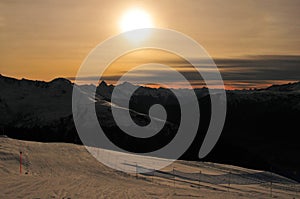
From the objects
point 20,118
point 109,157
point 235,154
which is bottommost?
point 109,157

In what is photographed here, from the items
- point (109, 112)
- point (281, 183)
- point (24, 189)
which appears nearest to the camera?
point (24, 189)

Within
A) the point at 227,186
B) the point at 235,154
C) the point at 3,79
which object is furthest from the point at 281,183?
the point at 3,79

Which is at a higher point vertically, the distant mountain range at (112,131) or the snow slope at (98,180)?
the distant mountain range at (112,131)

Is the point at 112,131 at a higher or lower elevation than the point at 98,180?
higher

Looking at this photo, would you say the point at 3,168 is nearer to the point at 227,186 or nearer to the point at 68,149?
the point at 68,149

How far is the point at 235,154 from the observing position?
103062 mm

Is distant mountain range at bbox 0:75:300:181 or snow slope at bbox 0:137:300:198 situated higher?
distant mountain range at bbox 0:75:300:181

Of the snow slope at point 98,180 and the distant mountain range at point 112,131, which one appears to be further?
the distant mountain range at point 112,131

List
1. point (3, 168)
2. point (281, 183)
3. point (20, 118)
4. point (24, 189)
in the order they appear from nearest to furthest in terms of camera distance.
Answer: point (24, 189) < point (3, 168) < point (281, 183) < point (20, 118)

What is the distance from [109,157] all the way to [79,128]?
2544 inches

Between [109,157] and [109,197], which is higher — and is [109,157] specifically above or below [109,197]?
above

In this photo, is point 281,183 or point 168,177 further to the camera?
point 281,183

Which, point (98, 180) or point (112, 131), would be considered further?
point (112, 131)

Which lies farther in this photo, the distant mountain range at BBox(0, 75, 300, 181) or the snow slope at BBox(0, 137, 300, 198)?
the distant mountain range at BBox(0, 75, 300, 181)
